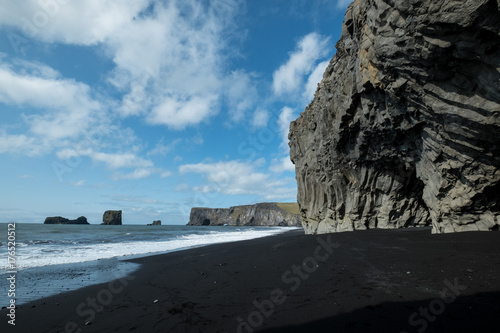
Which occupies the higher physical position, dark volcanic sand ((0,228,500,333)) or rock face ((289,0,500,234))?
rock face ((289,0,500,234))

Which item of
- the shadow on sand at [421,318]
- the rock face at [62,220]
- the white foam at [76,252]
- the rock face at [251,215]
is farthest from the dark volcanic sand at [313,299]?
the rock face at [62,220]

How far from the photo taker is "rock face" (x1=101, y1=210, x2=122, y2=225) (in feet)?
460

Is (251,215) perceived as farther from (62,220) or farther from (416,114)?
(416,114)

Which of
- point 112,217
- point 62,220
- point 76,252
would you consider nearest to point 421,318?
point 76,252

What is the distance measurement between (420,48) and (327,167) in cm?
1594

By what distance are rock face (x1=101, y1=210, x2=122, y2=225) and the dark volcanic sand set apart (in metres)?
151

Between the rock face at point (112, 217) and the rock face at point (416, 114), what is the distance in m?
146

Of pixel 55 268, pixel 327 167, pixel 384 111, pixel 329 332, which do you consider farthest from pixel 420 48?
pixel 55 268

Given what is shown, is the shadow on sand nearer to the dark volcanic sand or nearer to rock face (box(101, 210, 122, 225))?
the dark volcanic sand

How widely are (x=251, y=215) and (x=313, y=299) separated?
14888cm

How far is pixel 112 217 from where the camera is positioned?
460 feet

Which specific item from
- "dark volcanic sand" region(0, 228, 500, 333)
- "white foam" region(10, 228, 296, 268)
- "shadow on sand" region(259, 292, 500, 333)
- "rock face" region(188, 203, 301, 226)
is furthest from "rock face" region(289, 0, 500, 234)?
"rock face" region(188, 203, 301, 226)

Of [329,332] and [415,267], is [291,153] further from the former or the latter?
[329,332]

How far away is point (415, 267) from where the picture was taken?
7.25m
